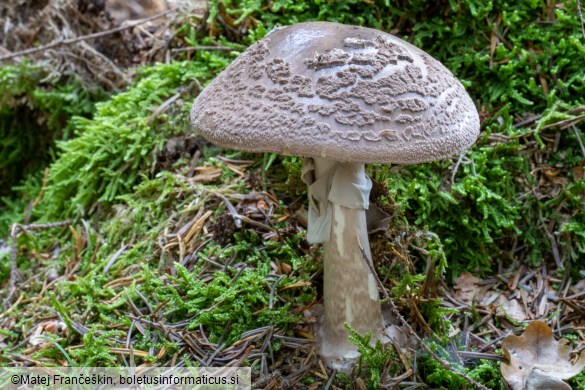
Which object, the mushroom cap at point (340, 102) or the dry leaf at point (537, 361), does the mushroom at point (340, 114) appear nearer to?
the mushroom cap at point (340, 102)

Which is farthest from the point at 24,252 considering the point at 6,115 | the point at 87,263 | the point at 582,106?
the point at 582,106

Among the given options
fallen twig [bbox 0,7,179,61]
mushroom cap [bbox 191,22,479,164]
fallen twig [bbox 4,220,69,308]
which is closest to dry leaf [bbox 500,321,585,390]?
mushroom cap [bbox 191,22,479,164]

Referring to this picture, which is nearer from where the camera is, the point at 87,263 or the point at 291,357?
the point at 291,357

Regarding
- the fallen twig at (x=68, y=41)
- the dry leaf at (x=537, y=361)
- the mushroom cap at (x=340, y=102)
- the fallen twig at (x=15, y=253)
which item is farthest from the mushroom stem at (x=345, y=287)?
the fallen twig at (x=68, y=41)

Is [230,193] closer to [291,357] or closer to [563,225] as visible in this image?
[291,357]

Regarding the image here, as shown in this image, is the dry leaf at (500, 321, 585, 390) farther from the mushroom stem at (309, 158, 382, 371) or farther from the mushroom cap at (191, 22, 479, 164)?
the mushroom cap at (191, 22, 479, 164)
